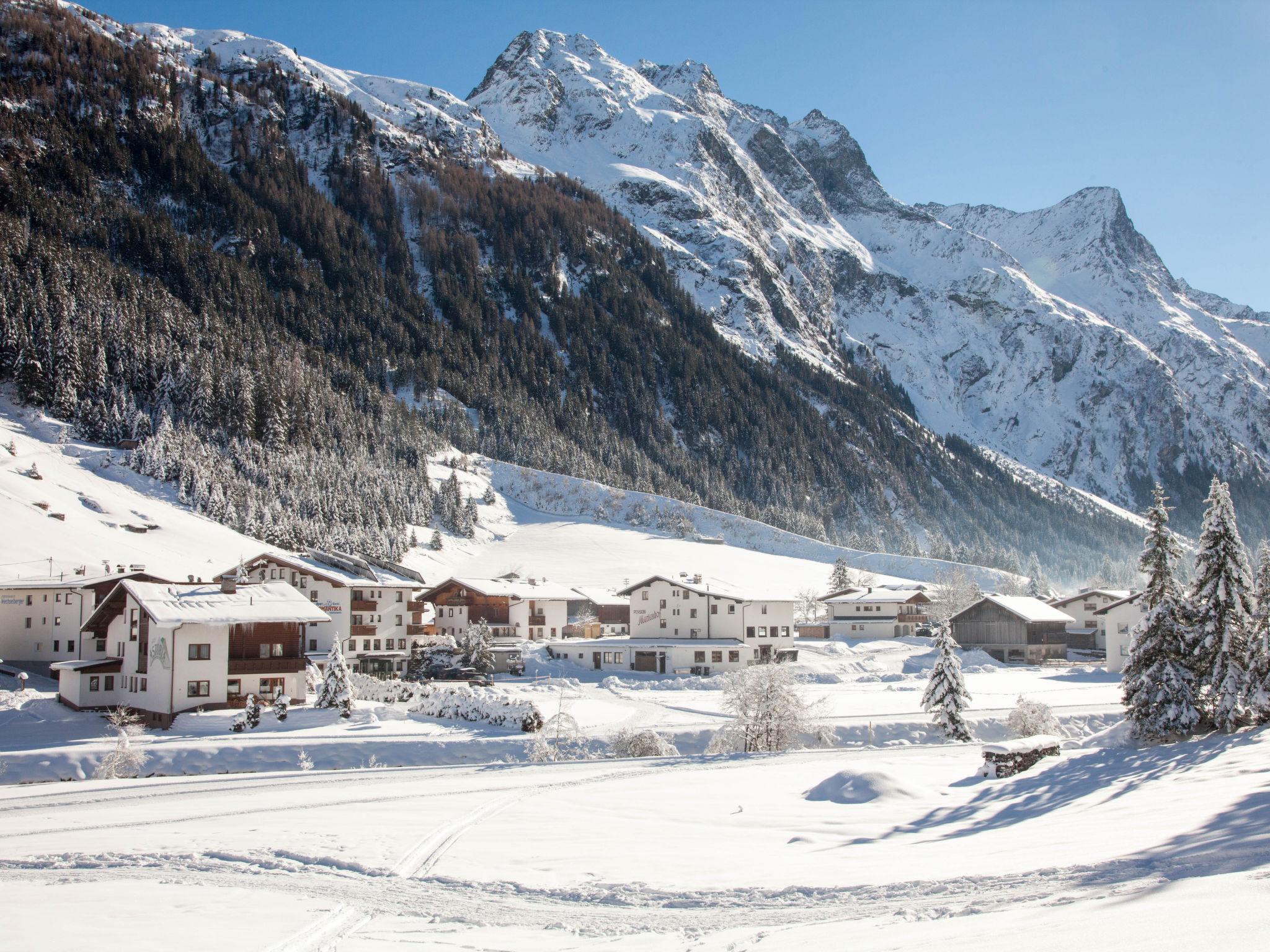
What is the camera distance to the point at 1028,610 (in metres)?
83.3

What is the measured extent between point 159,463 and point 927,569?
379 ft

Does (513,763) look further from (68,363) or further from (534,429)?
(534,429)

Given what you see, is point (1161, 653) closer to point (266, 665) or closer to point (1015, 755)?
point (1015, 755)

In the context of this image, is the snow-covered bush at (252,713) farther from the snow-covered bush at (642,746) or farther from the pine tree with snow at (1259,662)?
the pine tree with snow at (1259,662)

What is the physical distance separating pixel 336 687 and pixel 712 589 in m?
36.4

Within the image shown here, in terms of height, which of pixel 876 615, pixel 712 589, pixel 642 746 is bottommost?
pixel 642 746

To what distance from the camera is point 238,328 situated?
169750 millimetres

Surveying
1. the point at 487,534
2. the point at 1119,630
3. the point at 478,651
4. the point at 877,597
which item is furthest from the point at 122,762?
the point at 487,534

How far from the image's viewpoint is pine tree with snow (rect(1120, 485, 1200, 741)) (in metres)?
28.2

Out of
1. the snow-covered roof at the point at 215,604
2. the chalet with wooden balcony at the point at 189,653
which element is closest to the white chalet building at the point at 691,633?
the snow-covered roof at the point at 215,604

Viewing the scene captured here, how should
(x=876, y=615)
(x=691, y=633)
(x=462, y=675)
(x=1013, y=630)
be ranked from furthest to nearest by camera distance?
(x=876, y=615), (x=1013, y=630), (x=691, y=633), (x=462, y=675)

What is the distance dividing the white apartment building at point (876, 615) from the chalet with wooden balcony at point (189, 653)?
60.4 metres

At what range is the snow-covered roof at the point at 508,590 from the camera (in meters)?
76.0

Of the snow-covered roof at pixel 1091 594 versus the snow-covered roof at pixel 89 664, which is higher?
the snow-covered roof at pixel 1091 594
